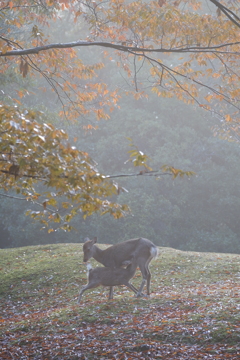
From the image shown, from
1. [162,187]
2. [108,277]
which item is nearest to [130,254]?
[108,277]

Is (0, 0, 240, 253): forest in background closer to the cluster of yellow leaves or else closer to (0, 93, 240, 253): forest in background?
(0, 93, 240, 253): forest in background

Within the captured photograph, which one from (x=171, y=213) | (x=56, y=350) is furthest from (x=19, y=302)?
(x=171, y=213)

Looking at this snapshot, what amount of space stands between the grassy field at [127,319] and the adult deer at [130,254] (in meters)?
0.50

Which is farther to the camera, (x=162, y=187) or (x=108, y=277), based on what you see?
(x=162, y=187)

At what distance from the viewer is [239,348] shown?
4.61m

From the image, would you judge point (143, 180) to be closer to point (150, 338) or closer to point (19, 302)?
point (19, 302)

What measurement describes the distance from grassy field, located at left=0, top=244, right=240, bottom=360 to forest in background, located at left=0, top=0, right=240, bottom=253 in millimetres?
9408

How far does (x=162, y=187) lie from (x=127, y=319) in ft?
50.8

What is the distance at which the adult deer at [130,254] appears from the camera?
23.4ft

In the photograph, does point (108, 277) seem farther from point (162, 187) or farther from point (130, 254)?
point (162, 187)

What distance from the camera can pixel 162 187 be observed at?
2108 cm

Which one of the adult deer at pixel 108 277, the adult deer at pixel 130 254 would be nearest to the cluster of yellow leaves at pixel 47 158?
the adult deer at pixel 108 277

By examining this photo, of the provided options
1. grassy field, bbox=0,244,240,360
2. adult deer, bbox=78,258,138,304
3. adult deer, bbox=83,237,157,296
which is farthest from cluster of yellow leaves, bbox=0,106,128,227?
adult deer, bbox=83,237,157,296

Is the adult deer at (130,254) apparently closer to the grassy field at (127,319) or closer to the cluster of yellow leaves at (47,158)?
the grassy field at (127,319)
